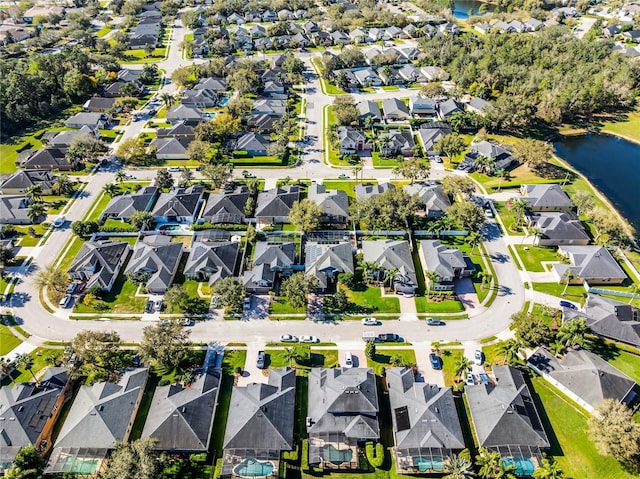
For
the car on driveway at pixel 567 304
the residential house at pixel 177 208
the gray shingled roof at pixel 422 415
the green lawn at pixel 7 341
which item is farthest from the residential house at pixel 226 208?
the car on driveway at pixel 567 304

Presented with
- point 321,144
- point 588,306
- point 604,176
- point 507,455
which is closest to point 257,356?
point 507,455

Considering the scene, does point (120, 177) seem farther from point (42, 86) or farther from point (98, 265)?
point (42, 86)

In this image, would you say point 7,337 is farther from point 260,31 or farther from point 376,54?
point 260,31

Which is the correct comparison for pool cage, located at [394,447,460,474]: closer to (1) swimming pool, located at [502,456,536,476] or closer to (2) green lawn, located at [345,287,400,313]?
(1) swimming pool, located at [502,456,536,476]

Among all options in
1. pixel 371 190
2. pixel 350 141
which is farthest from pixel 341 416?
pixel 350 141

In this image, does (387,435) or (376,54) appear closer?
(387,435)

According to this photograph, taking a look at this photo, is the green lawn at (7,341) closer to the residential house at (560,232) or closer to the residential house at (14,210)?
the residential house at (14,210)
